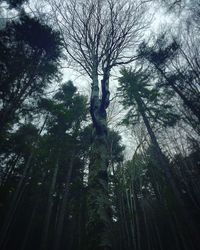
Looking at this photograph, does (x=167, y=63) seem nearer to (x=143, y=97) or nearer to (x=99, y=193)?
(x=143, y=97)

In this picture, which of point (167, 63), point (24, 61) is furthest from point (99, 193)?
point (167, 63)

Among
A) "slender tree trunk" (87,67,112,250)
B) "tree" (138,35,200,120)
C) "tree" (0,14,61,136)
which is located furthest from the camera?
"tree" (138,35,200,120)

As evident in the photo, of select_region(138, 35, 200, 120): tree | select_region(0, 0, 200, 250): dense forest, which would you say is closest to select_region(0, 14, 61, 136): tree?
select_region(0, 0, 200, 250): dense forest

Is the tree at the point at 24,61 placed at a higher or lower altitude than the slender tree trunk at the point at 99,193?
higher

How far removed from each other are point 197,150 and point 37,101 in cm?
1312

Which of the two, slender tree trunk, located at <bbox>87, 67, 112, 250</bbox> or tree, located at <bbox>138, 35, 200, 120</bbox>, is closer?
slender tree trunk, located at <bbox>87, 67, 112, 250</bbox>

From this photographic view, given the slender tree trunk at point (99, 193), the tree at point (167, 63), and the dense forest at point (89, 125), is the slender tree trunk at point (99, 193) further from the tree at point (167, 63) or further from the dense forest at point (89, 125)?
the tree at point (167, 63)

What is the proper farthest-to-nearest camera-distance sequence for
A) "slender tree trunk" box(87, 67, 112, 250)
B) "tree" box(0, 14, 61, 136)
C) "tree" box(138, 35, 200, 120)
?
1. "tree" box(138, 35, 200, 120)
2. "tree" box(0, 14, 61, 136)
3. "slender tree trunk" box(87, 67, 112, 250)

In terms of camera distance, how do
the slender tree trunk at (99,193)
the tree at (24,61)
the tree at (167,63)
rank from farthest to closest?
the tree at (167,63)
the tree at (24,61)
the slender tree trunk at (99,193)

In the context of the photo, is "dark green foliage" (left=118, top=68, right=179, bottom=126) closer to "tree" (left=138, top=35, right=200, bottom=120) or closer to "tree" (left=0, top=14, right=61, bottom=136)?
"tree" (left=138, top=35, right=200, bottom=120)

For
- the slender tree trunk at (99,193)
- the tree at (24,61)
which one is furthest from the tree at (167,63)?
the slender tree trunk at (99,193)

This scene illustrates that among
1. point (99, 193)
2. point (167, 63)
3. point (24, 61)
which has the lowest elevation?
point (99, 193)

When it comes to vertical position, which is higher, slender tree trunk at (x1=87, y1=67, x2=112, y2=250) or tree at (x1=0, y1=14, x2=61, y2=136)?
tree at (x1=0, y1=14, x2=61, y2=136)

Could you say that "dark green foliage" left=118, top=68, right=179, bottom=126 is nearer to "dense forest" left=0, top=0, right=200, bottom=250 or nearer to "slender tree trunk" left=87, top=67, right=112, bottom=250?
"dense forest" left=0, top=0, right=200, bottom=250
